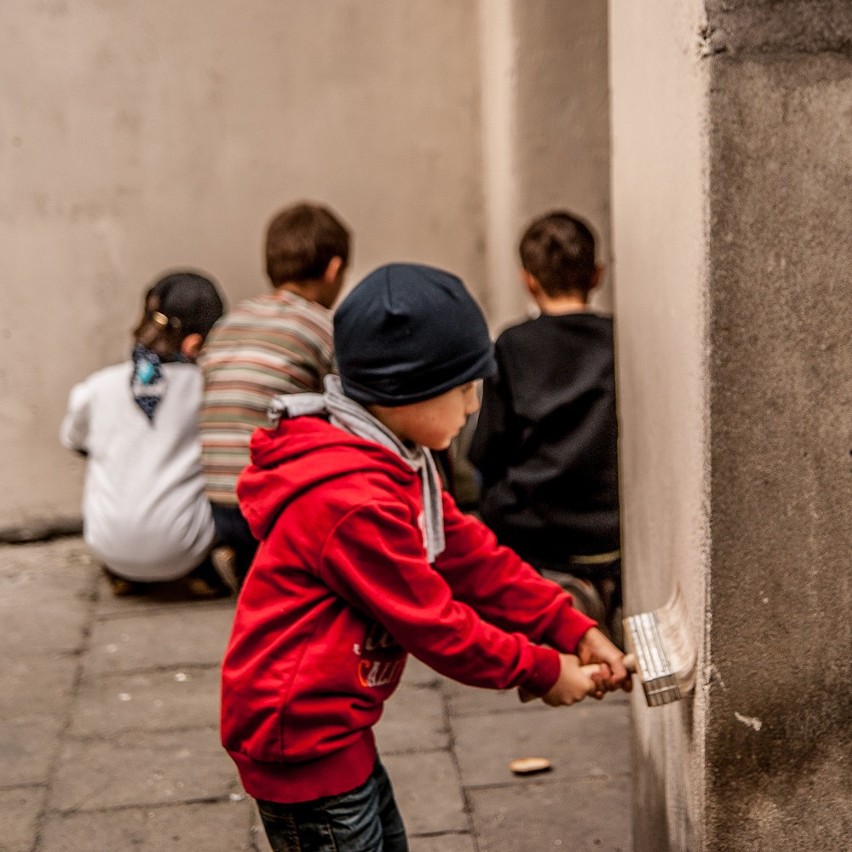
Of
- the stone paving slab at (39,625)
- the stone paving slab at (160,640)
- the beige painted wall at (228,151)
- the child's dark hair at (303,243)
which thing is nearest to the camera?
the stone paving slab at (160,640)

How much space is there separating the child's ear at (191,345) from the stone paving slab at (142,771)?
1.60m

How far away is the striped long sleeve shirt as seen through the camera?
4.50 metres

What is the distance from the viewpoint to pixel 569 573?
13.5ft

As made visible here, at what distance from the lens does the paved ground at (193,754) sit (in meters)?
3.21

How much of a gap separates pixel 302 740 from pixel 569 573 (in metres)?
2.05

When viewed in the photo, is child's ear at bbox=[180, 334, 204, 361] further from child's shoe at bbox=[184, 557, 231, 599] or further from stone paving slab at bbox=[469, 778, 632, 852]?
stone paving slab at bbox=[469, 778, 632, 852]

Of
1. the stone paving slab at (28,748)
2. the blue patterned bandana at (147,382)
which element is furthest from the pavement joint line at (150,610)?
the stone paving slab at (28,748)

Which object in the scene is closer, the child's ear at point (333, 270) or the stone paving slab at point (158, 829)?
the stone paving slab at point (158, 829)

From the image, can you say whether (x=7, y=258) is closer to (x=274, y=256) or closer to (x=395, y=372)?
(x=274, y=256)

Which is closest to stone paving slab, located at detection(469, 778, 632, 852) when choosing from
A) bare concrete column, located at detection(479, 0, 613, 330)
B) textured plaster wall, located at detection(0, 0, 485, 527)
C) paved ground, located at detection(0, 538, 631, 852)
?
paved ground, located at detection(0, 538, 631, 852)

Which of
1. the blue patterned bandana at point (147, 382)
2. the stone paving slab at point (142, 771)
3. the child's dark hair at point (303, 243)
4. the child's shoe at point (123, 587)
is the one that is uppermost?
the child's dark hair at point (303, 243)

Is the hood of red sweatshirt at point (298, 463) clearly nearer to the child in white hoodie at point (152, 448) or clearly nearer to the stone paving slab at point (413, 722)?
the stone paving slab at point (413, 722)

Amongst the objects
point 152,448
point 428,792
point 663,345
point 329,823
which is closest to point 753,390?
point 663,345

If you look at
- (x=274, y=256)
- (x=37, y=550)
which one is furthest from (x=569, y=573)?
(x=37, y=550)
